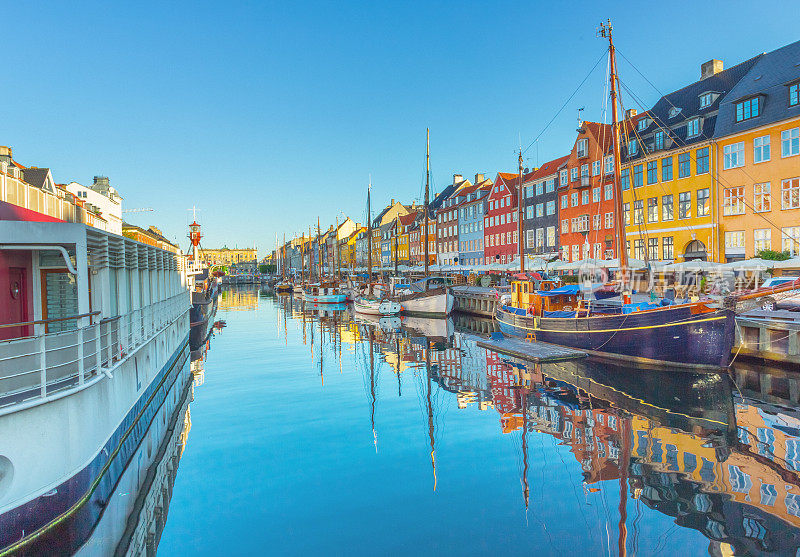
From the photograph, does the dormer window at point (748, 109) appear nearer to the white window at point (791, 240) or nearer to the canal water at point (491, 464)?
the white window at point (791, 240)

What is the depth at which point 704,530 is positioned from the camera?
8133mm

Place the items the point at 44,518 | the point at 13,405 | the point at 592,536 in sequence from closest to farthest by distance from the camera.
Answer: the point at 13,405 → the point at 44,518 → the point at 592,536

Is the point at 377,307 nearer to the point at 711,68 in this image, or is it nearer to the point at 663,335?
the point at 663,335

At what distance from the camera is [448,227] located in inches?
3231

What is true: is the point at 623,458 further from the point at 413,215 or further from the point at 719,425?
the point at 413,215

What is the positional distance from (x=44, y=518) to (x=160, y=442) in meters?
5.79

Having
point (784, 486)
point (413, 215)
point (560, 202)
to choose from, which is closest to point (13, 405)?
point (784, 486)

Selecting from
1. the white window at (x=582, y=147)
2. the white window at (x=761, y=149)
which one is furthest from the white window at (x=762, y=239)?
the white window at (x=582, y=147)

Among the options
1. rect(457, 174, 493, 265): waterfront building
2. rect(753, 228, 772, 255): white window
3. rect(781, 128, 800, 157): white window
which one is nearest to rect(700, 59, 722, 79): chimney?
rect(781, 128, 800, 157): white window

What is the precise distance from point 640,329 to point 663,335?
2.92 feet

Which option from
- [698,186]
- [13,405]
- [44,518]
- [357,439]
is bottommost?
→ [357,439]

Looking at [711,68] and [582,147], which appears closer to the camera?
[711,68]

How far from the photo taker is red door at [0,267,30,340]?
9.67 metres

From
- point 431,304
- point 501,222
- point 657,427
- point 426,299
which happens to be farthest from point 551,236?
point 657,427
